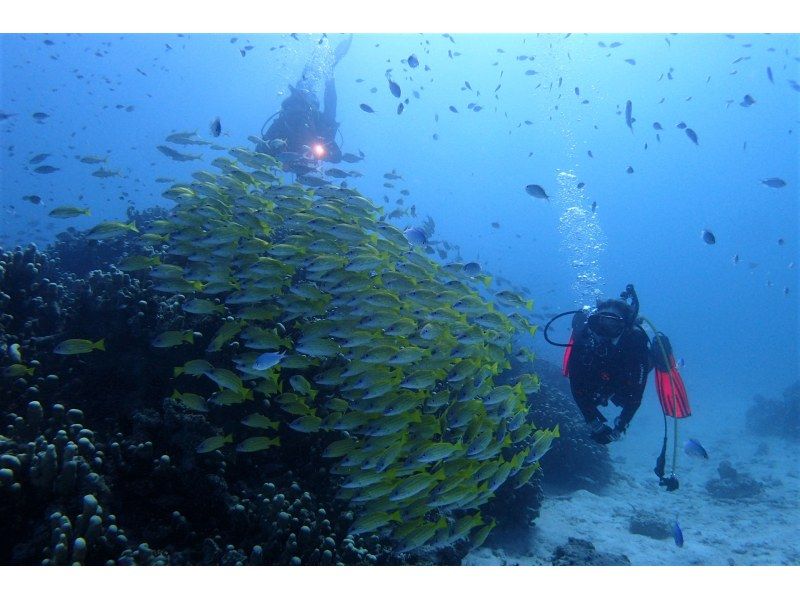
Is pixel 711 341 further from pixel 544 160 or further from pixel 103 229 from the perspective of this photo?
pixel 103 229

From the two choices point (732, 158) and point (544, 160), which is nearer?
point (732, 158)

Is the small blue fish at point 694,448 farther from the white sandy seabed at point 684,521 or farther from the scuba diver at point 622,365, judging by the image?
the scuba diver at point 622,365

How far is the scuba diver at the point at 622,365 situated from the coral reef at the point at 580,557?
1.62 metres

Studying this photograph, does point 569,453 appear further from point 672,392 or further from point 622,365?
point 622,365

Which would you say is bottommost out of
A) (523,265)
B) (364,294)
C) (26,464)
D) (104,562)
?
(104,562)

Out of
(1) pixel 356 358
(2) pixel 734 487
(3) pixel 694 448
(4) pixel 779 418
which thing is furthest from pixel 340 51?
(4) pixel 779 418

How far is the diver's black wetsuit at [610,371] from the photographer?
614 cm

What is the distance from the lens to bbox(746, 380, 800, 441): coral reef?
20812 millimetres

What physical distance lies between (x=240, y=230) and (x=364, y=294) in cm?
179

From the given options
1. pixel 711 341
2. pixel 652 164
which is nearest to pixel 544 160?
pixel 652 164

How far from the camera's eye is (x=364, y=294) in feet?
16.6

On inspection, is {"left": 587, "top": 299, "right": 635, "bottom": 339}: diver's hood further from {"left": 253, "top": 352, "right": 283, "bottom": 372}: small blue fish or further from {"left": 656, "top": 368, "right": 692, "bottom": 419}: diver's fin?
{"left": 253, "top": 352, "right": 283, "bottom": 372}: small blue fish

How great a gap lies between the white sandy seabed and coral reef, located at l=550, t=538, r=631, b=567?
2.37ft

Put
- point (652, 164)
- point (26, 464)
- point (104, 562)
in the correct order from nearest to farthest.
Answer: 1. point (104, 562)
2. point (26, 464)
3. point (652, 164)
